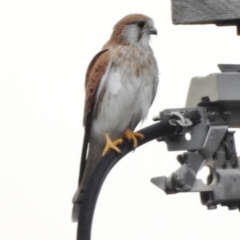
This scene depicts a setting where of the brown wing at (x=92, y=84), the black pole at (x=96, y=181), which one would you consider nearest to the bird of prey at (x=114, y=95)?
the brown wing at (x=92, y=84)

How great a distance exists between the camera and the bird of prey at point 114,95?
523cm

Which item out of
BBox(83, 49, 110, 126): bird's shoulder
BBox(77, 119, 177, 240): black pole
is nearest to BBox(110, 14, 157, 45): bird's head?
BBox(83, 49, 110, 126): bird's shoulder

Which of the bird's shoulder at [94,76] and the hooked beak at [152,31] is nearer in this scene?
the bird's shoulder at [94,76]

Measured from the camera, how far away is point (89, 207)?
3.03 meters

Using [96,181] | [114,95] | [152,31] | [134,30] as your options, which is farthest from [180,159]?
[134,30]

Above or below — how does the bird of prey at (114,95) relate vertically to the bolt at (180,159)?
above

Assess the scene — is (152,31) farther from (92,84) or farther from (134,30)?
(92,84)

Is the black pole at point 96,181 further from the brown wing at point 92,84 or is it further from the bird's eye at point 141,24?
the bird's eye at point 141,24

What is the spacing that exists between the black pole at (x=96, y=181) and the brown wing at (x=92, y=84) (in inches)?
72.7

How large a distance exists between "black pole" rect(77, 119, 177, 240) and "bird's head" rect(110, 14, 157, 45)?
2314 mm

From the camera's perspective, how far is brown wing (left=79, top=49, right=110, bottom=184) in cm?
520

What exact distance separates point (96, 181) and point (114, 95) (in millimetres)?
2200

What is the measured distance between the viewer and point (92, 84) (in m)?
5.24

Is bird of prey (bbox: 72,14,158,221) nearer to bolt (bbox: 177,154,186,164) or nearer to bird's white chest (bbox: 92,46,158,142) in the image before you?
bird's white chest (bbox: 92,46,158,142)
